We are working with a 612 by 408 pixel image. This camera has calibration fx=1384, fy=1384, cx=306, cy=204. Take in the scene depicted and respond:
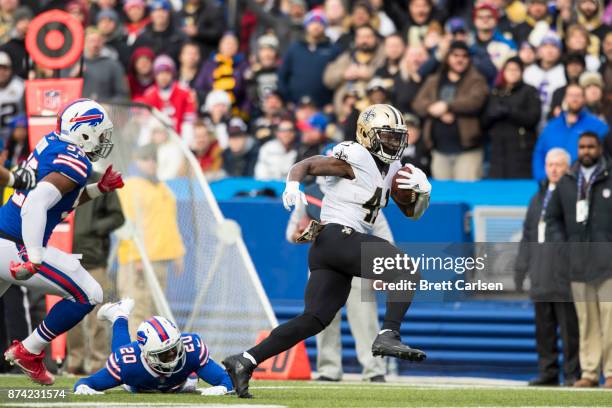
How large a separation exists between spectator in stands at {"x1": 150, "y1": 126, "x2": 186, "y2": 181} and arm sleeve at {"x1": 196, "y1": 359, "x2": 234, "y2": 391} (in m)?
4.28

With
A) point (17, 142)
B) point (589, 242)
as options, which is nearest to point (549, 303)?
point (589, 242)

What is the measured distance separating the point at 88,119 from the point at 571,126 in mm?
5594

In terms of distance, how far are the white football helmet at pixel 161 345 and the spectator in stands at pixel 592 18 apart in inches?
286

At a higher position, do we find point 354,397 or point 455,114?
point 455,114

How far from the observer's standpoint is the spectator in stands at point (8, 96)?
15.4m

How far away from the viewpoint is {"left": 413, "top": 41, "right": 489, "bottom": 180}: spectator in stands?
1362cm

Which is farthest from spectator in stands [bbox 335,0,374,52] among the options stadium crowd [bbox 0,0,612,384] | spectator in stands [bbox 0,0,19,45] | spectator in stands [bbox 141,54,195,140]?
spectator in stands [bbox 0,0,19,45]

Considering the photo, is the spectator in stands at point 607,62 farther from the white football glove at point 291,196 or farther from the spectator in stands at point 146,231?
the white football glove at point 291,196

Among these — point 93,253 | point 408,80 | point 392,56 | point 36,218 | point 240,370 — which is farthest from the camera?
point 392,56

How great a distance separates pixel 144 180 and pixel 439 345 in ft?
10.6

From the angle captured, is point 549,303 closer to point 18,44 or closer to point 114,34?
point 114,34

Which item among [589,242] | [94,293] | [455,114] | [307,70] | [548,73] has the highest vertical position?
[307,70]

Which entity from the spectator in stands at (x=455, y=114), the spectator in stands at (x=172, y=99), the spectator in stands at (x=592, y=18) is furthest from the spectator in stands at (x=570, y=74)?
the spectator in stands at (x=172, y=99)

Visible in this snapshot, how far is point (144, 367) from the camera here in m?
8.65
